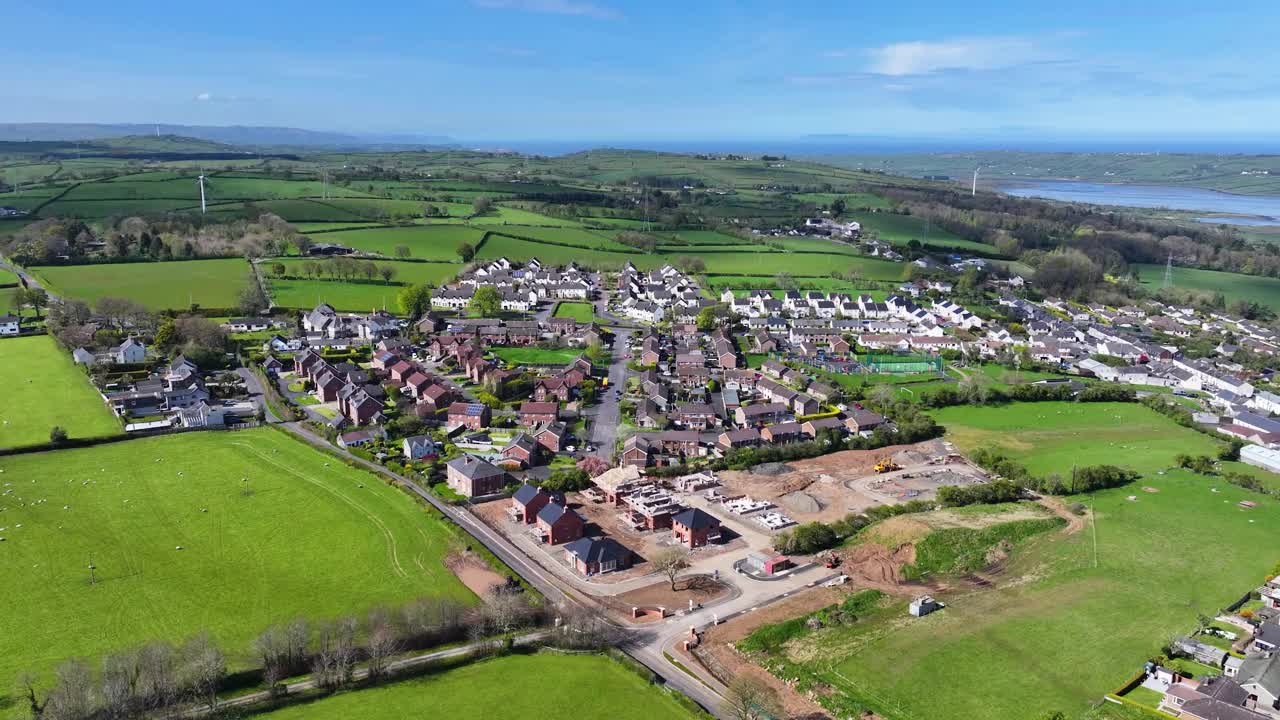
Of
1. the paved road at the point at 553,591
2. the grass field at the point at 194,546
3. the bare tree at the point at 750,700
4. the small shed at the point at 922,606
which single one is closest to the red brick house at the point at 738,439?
the paved road at the point at 553,591

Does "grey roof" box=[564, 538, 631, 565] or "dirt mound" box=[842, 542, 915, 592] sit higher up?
"grey roof" box=[564, 538, 631, 565]

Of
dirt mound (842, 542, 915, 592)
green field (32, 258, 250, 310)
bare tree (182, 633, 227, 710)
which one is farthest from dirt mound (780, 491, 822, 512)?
green field (32, 258, 250, 310)

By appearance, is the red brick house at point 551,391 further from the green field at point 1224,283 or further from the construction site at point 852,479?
the green field at point 1224,283

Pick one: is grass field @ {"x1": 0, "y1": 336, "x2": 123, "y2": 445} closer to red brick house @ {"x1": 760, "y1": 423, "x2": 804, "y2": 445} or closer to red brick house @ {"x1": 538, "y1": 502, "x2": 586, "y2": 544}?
red brick house @ {"x1": 538, "y1": 502, "x2": 586, "y2": 544}

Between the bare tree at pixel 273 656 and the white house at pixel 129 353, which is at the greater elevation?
the white house at pixel 129 353

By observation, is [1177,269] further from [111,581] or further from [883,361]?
[111,581]

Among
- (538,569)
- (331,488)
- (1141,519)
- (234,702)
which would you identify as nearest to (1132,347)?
(1141,519)

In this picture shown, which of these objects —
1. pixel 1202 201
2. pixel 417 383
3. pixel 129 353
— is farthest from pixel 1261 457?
pixel 1202 201
